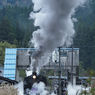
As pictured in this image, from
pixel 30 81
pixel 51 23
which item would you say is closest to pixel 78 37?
pixel 51 23

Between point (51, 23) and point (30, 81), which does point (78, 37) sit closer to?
point (51, 23)

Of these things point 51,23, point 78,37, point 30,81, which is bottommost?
point 30,81

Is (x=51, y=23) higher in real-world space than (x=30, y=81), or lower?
higher

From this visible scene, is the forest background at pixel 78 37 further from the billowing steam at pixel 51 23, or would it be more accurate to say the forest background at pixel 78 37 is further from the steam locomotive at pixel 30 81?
the steam locomotive at pixel 30 81

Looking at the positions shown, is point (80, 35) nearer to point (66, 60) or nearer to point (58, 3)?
point (66, 60)

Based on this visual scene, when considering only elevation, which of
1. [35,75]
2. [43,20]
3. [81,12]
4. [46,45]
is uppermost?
[81,12]

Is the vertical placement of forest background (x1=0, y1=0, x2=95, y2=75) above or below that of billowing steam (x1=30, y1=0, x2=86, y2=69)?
above

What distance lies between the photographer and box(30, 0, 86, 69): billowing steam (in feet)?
113

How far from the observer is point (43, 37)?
39.0 metres

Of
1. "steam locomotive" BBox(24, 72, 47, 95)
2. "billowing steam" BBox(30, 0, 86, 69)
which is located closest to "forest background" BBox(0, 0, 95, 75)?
"billowing steam" BBox(30, 0, 86, 69)

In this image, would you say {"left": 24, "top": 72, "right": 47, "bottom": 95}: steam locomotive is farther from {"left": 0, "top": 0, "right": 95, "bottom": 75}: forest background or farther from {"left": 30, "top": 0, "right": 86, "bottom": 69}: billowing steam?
{"left": 0, "top": 0, "right": 95, "bottom": 75}: forest background

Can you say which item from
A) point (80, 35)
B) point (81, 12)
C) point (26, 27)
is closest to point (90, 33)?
point (80, 35)

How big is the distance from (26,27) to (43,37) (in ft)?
383

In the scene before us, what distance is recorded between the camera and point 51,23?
120ft
